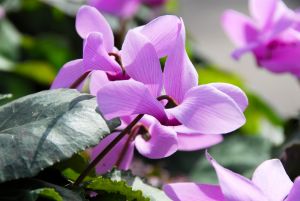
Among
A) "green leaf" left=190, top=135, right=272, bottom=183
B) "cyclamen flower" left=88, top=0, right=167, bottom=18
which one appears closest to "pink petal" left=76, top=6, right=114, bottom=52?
"green leaf" left=190, top=135, right=272, bottom=183

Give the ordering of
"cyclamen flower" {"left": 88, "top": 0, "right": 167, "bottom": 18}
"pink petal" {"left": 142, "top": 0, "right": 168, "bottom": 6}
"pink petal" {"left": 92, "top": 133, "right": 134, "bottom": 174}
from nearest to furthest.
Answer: "pink petal" {"left": 92, "top": 133, "right": 134, "bottom": 174}, "cyclamen flower" {"left": 88, "top": 0, "right": 167, "bottom": 18}, "pink petal" {"left": 142, "top": 0, "right": 168, "bottom": 6}

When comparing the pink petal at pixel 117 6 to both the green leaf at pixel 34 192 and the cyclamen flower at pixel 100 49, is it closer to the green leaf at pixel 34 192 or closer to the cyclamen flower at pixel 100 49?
the cyclamen flower at pixel 100 49

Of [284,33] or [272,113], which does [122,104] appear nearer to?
[284,33]

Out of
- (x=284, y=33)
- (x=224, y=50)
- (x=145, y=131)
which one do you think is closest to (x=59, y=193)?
Answer: (x=145, y=131)

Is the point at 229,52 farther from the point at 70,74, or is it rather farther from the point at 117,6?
the point at 70,74

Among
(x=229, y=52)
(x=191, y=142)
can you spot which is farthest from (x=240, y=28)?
(x=229, y=52)

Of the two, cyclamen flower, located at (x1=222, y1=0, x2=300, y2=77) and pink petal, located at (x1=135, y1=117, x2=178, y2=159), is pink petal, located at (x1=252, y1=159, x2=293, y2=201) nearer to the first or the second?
pink petal, located at (x1=135, y1=117, x2=178, y2=159)
